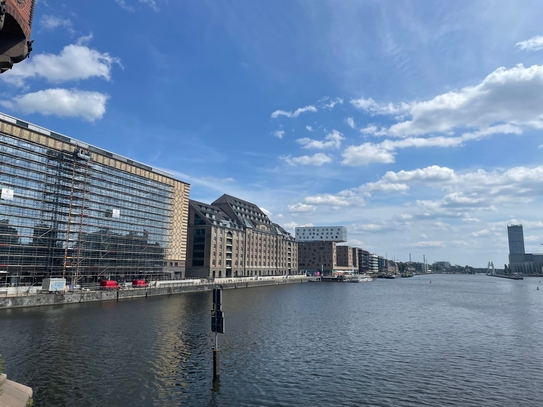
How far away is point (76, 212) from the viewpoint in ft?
322

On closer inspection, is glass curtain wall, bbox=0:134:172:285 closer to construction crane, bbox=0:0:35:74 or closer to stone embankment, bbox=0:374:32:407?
stone embankment, bbox=0:374:32:407

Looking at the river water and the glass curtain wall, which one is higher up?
the glass curtain wall

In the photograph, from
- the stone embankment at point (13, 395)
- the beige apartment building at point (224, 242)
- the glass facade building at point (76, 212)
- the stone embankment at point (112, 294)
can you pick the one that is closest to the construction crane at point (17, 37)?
the stone embankment at point (13, 395)

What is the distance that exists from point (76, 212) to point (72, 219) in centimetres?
213

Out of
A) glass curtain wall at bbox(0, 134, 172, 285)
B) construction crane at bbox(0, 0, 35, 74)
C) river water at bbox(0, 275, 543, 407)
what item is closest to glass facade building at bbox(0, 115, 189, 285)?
glass curtain wall at bbox(0, 134, 172, 285)

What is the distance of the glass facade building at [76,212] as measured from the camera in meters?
82.8

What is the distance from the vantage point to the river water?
85.9 ft

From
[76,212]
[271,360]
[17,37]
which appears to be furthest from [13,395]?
[76,212]

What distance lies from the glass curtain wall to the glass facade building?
0.68 ft

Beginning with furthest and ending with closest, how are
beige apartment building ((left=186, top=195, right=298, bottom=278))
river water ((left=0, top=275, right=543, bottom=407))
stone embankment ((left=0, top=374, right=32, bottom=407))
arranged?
beige apartment building ((left=186, top=195, right=298, bottom=278)) < river water ((left=0, top=275, right=543, bottom=407)) < stone embankment ((left=0, top=374, right=32, bottom=407))

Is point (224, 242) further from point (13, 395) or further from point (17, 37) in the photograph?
point (17, 37)

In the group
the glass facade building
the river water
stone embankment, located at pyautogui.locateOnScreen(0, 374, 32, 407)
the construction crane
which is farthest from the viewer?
the glass facade building

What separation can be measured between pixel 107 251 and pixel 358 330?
267ft

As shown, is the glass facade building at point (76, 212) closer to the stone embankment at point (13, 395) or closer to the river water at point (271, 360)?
the river water at point (271, 360)
